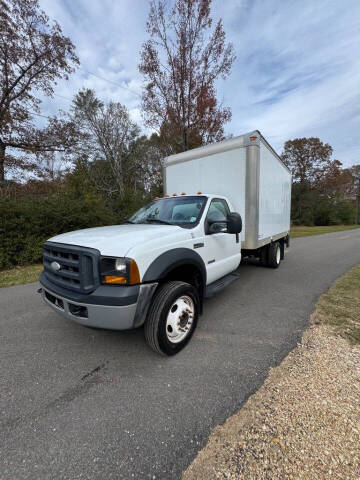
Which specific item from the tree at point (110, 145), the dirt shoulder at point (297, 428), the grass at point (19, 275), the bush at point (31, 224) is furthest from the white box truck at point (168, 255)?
the tree at point (110, 145)

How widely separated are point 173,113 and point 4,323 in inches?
387

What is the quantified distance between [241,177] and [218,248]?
1.72 m

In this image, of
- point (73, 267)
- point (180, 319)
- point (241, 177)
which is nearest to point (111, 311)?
point (73, 267)

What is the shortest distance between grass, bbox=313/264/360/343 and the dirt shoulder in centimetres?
55

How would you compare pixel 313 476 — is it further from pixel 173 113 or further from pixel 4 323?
pixel 173 113

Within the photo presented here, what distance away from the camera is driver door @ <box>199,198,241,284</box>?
3232mm

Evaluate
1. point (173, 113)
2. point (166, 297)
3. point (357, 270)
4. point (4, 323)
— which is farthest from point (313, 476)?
point (173, 113)

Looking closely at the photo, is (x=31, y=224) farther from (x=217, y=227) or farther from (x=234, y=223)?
→ (x=234, y=223)

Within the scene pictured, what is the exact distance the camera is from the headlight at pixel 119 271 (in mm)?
2062

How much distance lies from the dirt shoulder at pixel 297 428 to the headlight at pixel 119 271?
4.55ft

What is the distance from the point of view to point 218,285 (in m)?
3.42

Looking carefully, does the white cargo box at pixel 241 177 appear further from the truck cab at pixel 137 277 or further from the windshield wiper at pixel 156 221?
the windshield wiper at pixel 156 221


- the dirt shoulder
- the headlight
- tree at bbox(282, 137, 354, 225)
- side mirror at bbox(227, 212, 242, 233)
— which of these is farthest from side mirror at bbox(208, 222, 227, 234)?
tree at bbox(282, 137, 354, 225)

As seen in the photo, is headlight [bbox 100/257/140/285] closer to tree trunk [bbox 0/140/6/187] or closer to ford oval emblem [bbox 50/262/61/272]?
ford oval emblem [bbox 50/262/61/272]
